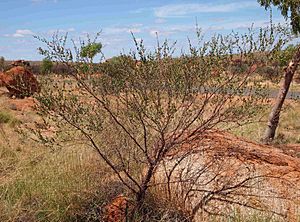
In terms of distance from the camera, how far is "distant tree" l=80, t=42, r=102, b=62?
4.56 m

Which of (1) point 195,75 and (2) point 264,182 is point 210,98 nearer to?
(1) point 195,75

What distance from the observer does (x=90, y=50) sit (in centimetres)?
464

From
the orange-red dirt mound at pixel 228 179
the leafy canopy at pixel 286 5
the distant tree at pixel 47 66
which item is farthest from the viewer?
the leafy canopy at pixel 286 5

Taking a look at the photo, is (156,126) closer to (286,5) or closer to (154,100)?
(154,100)

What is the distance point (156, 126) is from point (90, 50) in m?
1.13

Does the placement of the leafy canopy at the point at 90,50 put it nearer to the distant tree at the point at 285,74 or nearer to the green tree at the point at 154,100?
the green tree at the point at 154,100

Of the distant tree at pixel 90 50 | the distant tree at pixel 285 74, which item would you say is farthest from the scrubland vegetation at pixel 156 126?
the distant tree at pixel 285 74

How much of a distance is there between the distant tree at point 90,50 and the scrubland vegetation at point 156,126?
1 cm

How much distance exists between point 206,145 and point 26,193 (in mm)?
2352

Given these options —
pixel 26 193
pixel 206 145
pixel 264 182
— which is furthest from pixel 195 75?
pixel 26 193

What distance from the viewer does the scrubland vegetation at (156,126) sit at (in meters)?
4.56

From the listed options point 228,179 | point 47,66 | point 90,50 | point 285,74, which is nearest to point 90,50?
point 90,50

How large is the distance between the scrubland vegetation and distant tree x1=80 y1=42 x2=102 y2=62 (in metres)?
0.01

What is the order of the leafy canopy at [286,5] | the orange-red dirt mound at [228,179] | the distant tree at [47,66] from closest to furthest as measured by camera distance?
the orange-red dirt mound at [228,179] < the distant tree at [47,66] < the leafy canopy at [286,5]
